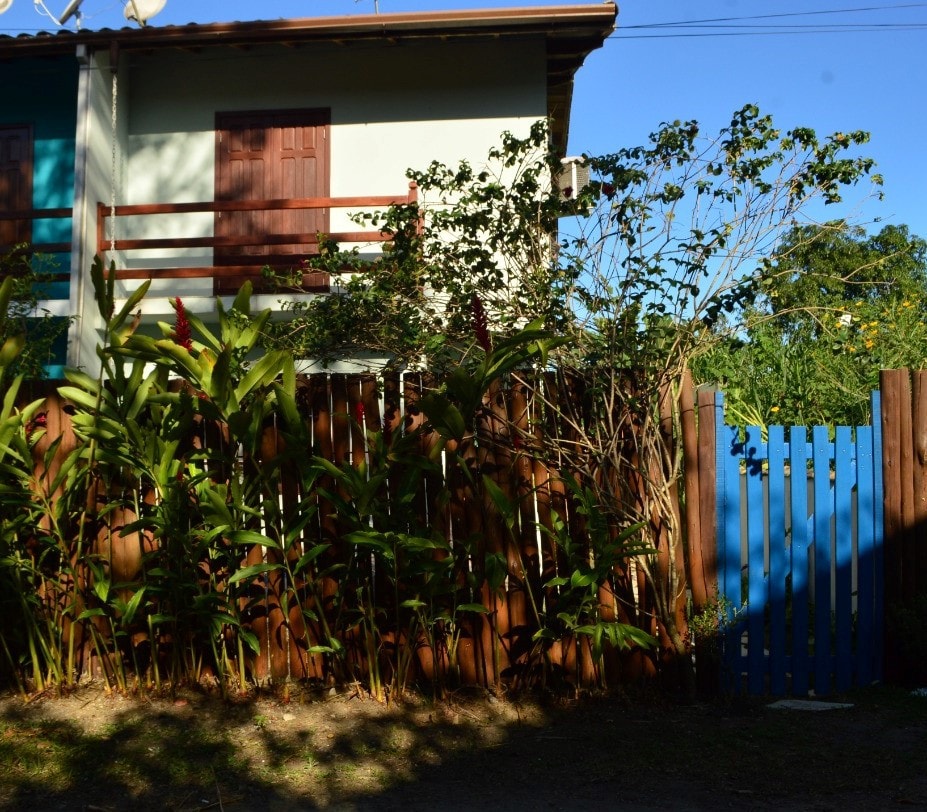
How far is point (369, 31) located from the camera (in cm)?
1020

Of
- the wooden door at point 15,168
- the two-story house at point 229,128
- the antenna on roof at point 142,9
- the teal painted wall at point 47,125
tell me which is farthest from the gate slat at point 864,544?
the wooden door at point 15,168

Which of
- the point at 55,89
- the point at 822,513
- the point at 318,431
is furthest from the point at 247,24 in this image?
the point at 822,513

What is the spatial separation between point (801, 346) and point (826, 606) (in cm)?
494

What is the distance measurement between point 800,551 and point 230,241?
6806 mm

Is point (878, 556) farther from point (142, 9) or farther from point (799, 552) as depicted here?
point (142, 9)

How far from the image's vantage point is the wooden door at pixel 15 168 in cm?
1197

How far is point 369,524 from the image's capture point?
18.9 feet

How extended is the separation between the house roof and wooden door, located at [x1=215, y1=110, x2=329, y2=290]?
109 cm

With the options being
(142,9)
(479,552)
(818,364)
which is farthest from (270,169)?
(479,552)

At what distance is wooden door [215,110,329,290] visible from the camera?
37.5ft

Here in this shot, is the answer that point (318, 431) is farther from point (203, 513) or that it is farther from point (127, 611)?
point (127, 611)

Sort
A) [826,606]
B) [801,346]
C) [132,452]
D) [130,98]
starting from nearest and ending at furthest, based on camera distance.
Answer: [132,452]
[826,606]
[801,346]
[130,98]

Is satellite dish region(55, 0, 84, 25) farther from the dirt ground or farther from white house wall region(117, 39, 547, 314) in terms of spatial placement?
the dirt ground

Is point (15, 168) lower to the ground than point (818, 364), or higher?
higher
